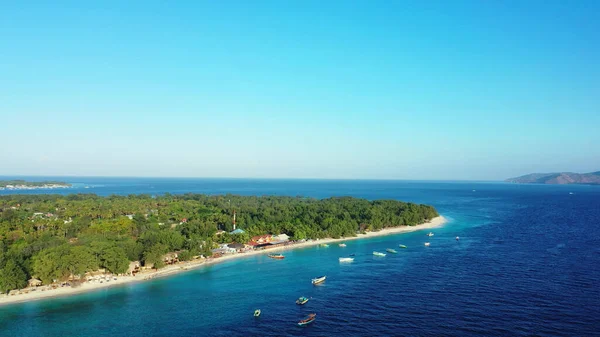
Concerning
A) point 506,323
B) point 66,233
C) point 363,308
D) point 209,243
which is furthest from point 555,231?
point 66,233

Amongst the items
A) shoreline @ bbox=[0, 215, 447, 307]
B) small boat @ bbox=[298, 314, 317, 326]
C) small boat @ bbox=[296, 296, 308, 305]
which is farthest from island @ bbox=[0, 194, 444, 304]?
small boat @ bbox=[298, 314, 317, 326]

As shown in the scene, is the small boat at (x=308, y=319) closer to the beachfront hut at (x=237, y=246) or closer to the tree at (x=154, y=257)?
the tree at (x=154, y=257)

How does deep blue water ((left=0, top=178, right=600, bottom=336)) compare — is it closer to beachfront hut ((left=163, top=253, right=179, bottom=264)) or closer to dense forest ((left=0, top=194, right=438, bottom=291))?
dense forest ((left=0, top=194, right=438, bottom=291))

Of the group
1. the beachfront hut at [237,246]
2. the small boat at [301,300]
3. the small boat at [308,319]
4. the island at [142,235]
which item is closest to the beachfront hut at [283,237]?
the island at [142,235]

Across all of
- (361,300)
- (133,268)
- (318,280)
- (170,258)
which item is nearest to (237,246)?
(170,258)

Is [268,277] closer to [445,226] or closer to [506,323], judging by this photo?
[506,323]

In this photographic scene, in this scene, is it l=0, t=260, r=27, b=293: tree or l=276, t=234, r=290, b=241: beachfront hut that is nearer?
l=0, t=260, r=27, b=293: tree

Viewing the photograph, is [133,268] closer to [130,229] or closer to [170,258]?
[170,258]
